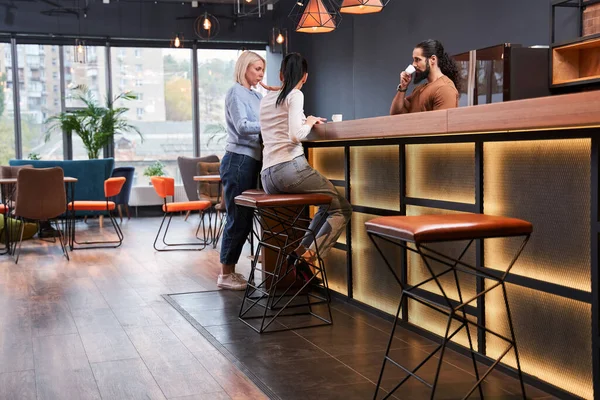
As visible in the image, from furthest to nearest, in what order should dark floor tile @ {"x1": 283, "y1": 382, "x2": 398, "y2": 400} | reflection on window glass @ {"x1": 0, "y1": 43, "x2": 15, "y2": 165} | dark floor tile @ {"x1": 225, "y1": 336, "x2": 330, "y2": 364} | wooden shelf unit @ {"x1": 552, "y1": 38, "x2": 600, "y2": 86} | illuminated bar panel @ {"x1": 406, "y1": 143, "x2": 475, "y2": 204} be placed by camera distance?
reflection on window glass @ {"x1": 0, "y1": 43, "x2": 15, "y2": 165} → wooden shelf unit @ {"x1": 552, "y1": 38, "x2": 600, "y2": 86} → dark floor tile @ {"x1": 225, "y1": 336, "x2": 330, "y2": 364} → illuminated bar panel @ {"x1": 406, "y1": 143, "x2": 475, "y2": 204} → dark floor tile @ {"x1": 283, "y1": 382, "x2": 398, "y2": 400}

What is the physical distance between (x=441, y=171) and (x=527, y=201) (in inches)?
24.8

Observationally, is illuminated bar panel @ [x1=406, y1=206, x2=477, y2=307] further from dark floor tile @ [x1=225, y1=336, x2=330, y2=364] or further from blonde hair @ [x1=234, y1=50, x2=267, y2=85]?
blonde hair @ [x1=234, y1=50, x2=267, y2=85]

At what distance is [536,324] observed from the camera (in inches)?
114

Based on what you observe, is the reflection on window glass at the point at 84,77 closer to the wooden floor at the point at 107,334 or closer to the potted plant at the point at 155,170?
the potted plant at the point at 155,170

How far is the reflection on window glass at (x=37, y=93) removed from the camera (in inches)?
457

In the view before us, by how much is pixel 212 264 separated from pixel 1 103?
6643 mm

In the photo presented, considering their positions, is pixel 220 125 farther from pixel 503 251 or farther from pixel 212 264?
pixel 503 251

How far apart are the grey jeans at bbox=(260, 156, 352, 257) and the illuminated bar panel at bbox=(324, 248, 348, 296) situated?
44 centimetres

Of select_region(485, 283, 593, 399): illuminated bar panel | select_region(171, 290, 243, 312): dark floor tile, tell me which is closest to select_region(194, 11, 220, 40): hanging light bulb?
select_region(171, 290, 243, 312): dark floor tile

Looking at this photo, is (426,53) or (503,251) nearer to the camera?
(503,251)

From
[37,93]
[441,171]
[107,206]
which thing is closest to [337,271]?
[441,171]

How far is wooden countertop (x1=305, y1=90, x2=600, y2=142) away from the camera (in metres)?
2.34

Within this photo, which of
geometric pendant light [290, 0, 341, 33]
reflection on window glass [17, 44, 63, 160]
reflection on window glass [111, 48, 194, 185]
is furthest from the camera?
reflection on window glass [111, 48, 194, 185]

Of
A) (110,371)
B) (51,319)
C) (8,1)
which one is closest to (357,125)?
(110,371)
